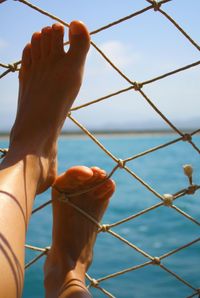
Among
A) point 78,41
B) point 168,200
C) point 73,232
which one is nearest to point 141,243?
point 73,232

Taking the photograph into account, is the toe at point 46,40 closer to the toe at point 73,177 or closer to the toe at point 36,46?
the toe at point 36,46

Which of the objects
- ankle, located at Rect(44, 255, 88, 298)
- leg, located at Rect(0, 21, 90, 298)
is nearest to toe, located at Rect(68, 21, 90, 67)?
leg, located at Rect(0, 21, 90, 298)

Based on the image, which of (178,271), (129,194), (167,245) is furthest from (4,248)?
(129,194)

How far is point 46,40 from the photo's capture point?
0.94 meters

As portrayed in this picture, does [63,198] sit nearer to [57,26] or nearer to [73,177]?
[73,177]

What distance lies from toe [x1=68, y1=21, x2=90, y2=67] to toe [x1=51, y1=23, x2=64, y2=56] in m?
0.03

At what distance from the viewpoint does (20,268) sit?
626mm

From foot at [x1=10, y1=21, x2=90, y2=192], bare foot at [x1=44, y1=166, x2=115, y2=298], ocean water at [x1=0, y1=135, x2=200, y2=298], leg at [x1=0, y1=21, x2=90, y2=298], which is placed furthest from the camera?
ocean water at [x1=0, y1=135, x2=200, y2=298]

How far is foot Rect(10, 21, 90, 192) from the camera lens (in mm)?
817

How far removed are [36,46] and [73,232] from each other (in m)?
0.41

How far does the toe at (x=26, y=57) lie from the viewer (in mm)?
985

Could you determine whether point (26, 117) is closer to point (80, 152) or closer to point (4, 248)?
point (4, 248)

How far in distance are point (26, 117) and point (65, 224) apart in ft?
0.91

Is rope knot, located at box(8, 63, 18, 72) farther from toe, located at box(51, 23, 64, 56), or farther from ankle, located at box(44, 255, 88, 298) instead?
ankle, located at box(44, 255, 88, 298)
